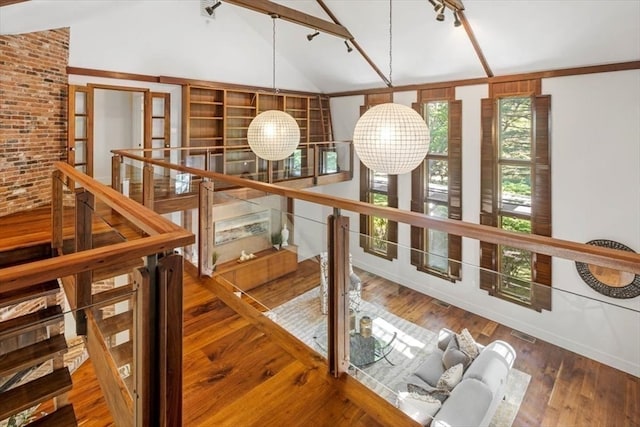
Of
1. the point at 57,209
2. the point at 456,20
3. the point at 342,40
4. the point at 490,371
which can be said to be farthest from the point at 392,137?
the point at 342,40

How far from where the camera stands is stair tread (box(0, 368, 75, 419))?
1.43 metres

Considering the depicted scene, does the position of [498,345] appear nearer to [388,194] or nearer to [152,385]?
[152,385]

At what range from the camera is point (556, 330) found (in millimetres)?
2541

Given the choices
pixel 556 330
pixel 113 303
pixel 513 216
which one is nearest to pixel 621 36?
pixel 513 216

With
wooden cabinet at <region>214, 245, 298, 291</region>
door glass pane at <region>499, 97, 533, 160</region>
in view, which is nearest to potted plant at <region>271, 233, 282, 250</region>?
wooden cabinet at <region>214, 245, 298, 291</region>

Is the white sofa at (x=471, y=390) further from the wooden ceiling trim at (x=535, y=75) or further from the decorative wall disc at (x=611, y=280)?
the wooden ceiling trim at (x=535, y=75)

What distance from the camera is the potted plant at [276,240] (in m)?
3.97

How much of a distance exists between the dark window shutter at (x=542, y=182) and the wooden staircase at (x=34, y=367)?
606 cm

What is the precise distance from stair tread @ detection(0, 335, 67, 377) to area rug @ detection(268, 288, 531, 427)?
1.23 metres

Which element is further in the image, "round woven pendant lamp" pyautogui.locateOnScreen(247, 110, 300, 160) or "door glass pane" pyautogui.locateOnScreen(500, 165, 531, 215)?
"door glass pane" pyautogui.locateOnScreen(500, 165, 531, 215)

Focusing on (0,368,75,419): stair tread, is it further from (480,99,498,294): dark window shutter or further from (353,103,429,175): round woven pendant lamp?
(480,99,498,294): dark window shutter

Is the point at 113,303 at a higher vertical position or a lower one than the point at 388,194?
lower

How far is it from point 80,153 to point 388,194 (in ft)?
18.8

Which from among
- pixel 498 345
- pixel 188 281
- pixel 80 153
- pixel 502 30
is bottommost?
pixel 498 345
